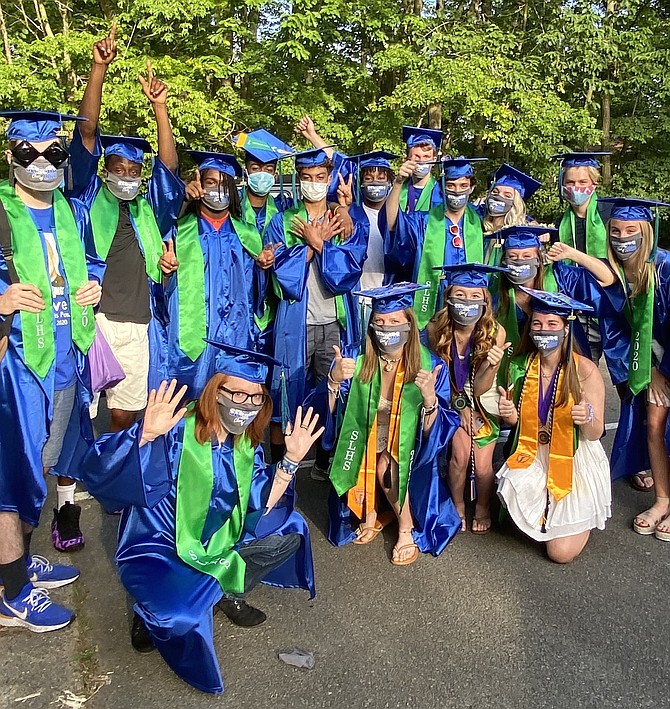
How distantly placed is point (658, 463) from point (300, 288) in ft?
7.65

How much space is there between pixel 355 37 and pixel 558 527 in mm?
10646

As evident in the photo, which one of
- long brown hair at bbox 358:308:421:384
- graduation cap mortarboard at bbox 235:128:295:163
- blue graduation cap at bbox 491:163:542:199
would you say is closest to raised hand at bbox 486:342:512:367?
long brown hair at bbox 358:308:421:384

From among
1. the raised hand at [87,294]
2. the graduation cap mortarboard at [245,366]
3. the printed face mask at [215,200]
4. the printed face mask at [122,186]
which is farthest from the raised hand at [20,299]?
the printed face mask at [215,200]

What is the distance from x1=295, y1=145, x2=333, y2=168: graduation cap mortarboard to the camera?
14.3ft

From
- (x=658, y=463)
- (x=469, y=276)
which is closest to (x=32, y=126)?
(x=469, y=276)

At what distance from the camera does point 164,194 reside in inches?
165

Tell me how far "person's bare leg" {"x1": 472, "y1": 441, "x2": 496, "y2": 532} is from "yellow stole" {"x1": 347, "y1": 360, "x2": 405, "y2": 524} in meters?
0.55

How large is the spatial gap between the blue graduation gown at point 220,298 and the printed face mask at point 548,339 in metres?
1.85

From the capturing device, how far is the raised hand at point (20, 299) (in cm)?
278

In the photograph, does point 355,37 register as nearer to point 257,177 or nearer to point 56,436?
point 257,177

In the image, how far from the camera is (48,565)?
11.2 ft

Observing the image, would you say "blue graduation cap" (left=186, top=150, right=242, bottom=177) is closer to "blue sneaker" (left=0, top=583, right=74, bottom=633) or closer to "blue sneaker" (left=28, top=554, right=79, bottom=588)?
"blue sneaker" (left=28, top=554, right=79, bottom=588)

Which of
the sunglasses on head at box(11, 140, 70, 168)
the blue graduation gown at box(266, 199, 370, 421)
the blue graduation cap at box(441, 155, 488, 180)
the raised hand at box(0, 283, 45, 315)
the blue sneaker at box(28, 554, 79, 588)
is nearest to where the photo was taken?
the raised hand at box(0, 283, 45, 315)

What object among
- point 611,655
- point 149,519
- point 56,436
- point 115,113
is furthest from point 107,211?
point 115,113
